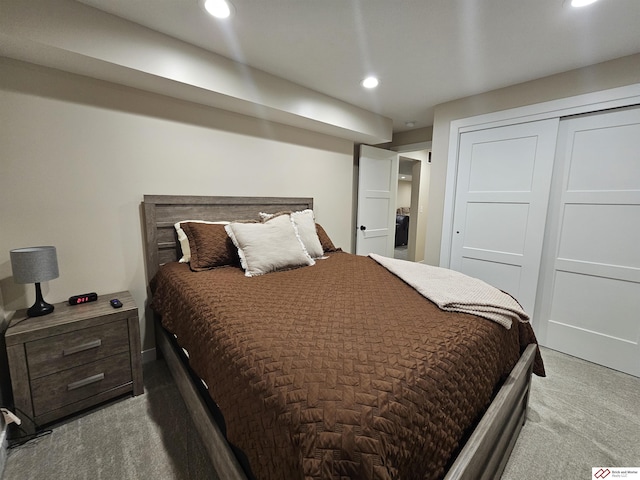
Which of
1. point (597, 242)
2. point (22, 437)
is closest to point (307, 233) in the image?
point (22, 437)

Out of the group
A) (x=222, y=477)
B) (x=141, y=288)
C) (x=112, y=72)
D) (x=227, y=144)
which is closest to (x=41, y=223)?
(x=141, y=288)

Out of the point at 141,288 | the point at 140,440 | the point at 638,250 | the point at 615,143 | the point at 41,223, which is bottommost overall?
the point at 140,440

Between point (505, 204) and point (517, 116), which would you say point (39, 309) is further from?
point (517, 116)

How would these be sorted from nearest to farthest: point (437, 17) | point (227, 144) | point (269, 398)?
point (269, 398)
point (437, 17)
point (227, 144)

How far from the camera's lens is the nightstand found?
1.41m

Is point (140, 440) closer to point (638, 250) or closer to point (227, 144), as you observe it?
point (227, 144)

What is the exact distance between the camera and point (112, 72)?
67.9 inches

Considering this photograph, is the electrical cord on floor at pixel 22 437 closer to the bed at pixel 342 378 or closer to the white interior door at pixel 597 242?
the bed at pixel 342 378

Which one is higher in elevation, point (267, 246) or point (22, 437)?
point (267, 246)

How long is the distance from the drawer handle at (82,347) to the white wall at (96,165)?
470 millimetres

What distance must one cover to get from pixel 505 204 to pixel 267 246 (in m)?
2.26

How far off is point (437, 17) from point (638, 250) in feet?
7.20

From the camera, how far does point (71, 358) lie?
1540 millimetres

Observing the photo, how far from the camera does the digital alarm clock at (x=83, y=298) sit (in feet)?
5.67
